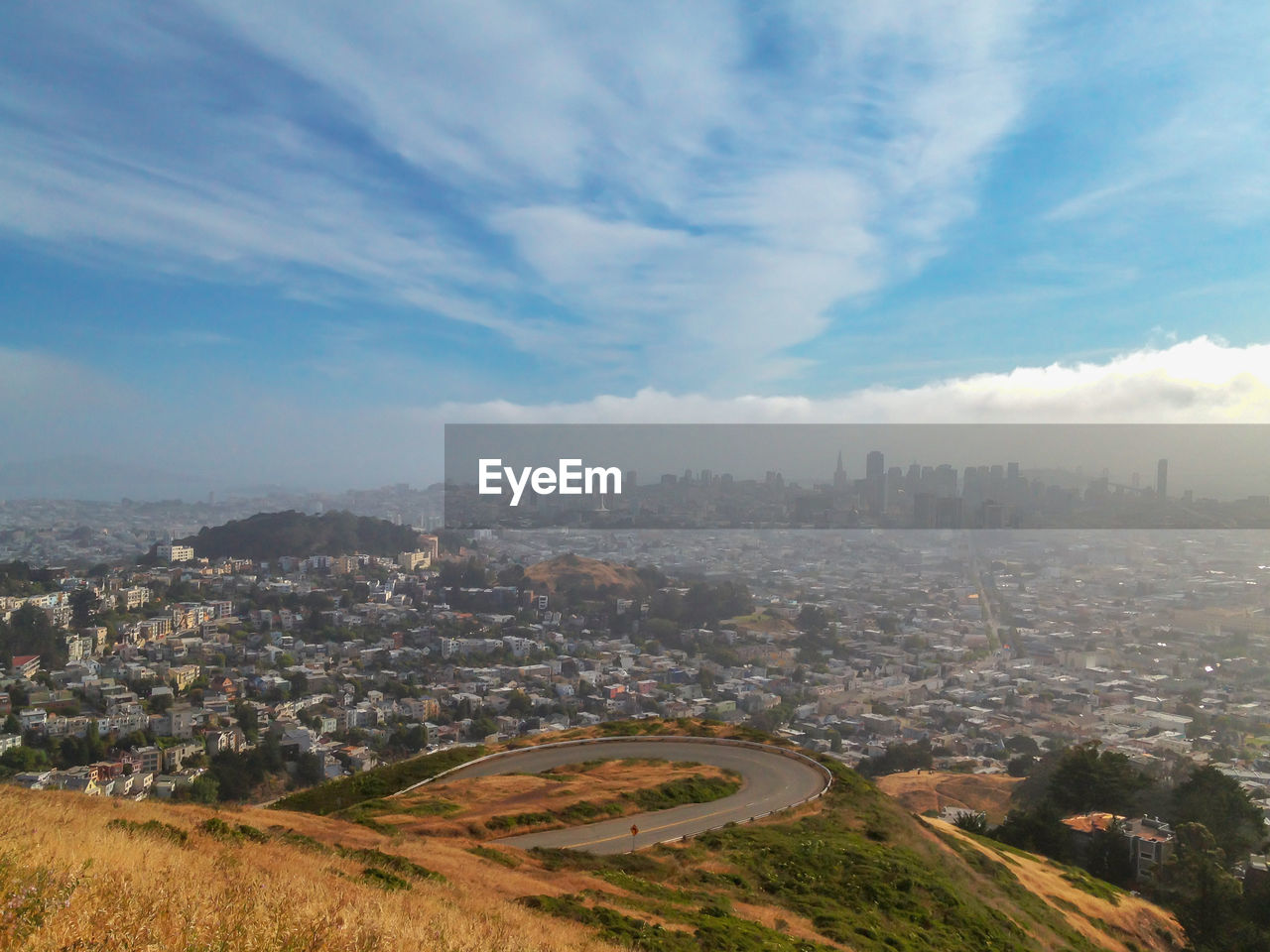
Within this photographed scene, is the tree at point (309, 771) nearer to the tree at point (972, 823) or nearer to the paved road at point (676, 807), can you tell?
the paved road at point (676, 807)

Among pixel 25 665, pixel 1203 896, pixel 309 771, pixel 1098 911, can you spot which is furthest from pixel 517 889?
pixel 25 665

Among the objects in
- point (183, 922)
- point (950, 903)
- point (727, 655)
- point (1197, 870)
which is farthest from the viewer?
point (727, 655)

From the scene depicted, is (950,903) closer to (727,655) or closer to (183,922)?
(183,922)

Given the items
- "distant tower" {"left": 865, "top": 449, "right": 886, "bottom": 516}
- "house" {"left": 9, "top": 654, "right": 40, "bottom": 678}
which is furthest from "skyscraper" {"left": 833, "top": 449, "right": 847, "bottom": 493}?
"house" {"left": 9, "top": 654, "right": 40, "bottom": 678}

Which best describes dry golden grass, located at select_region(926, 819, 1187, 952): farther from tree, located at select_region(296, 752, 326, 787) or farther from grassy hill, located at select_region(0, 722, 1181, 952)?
tree, located at select_region(296, 752, 326, 787)

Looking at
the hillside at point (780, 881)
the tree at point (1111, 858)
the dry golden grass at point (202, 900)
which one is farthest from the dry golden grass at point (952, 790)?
the dry golden grass at point (202, 900)

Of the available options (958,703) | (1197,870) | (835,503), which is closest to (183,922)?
(1197,870)

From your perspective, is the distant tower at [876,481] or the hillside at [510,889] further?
the distant tower at [876,481]
